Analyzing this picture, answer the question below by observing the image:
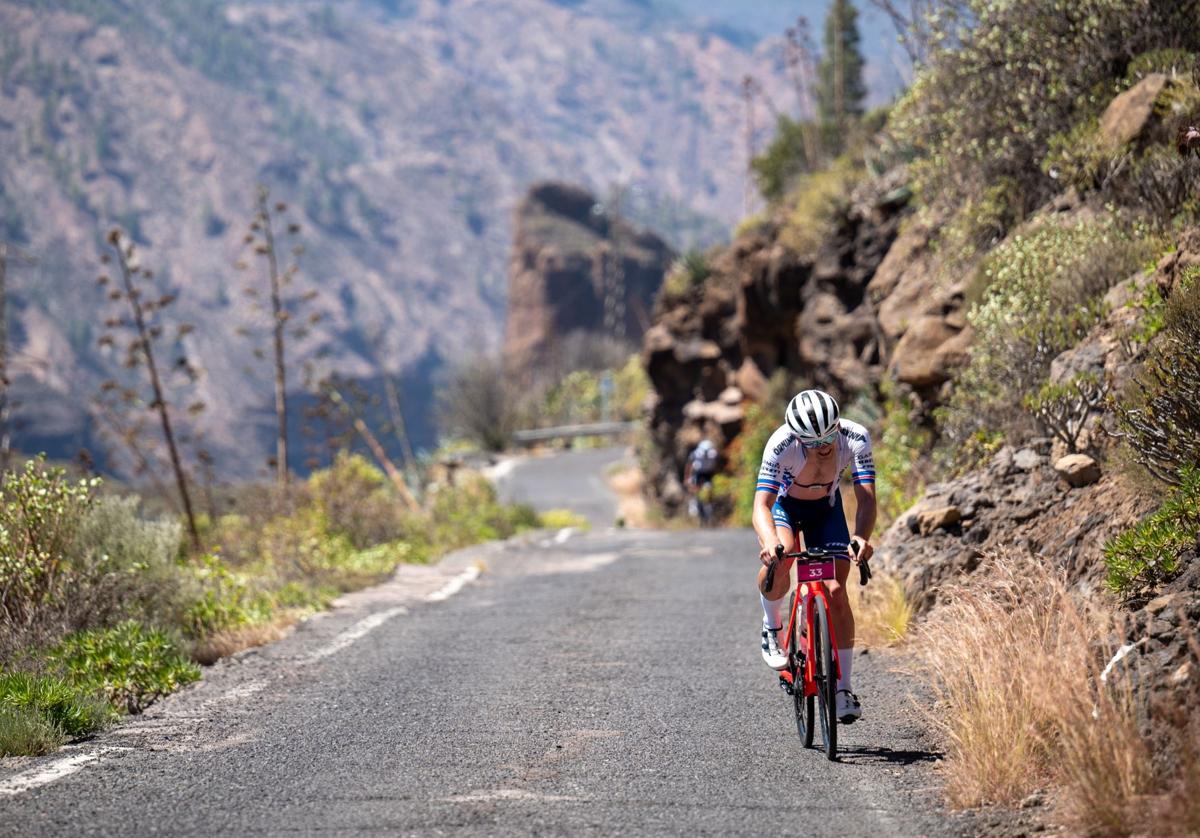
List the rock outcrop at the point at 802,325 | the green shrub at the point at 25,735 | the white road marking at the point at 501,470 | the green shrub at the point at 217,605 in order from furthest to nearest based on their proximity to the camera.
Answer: the white road marking at the point at 501,470, the rock outcrop at the point at 802,325, the green shrub at the point at 217,605, the green shrub at the point at 25,735

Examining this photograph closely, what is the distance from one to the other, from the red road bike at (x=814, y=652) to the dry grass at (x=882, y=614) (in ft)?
7.26

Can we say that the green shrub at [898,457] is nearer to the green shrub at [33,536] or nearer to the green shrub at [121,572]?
the green shrub at [121,572]

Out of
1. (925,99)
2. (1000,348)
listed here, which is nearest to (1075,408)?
(1000,348)

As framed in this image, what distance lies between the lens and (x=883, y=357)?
58.1 ft

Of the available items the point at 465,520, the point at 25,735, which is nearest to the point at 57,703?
the point at 25,735

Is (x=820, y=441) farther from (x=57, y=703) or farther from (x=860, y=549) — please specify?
(x=57, y=703)

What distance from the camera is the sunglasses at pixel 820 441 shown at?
6441 mm

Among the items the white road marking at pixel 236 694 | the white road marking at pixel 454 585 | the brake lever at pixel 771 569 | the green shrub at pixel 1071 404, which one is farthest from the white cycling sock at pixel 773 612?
the white road marking at pixel 454 585

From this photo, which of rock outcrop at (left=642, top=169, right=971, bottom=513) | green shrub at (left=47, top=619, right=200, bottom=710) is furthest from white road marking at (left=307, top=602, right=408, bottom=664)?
rock outcrop at (left=642, top=169, right=971, bottom=513)

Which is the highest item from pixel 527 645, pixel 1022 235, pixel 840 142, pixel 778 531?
pixel 840 142

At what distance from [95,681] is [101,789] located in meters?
1.98

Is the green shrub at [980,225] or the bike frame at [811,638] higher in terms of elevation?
the green shrub at [980,225]

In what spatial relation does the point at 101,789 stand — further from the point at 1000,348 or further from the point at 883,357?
the point at 883,357

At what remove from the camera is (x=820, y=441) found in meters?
6.45
